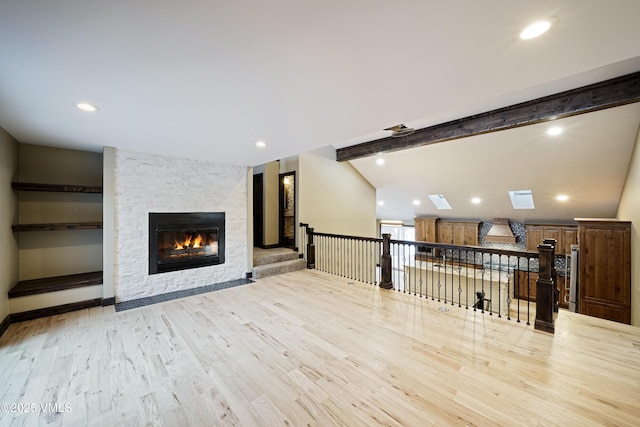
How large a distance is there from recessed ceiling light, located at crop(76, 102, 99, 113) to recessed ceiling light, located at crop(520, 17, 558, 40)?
341 cm

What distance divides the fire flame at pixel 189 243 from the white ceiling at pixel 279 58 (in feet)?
7.17

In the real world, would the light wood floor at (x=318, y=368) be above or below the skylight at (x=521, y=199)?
below

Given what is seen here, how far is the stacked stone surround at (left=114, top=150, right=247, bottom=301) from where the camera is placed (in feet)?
12.7

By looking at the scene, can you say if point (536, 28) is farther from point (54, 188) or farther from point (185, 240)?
point (54, 188)

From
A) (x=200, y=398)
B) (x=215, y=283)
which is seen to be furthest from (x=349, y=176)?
(x=200, y=398)

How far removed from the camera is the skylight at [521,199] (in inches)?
262

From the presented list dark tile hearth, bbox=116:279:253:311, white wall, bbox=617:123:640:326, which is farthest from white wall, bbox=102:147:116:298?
white wall, bbox=617:123:640:326

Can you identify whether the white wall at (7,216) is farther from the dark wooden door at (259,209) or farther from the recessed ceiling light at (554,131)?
the recessed ceiling light at (554,131)

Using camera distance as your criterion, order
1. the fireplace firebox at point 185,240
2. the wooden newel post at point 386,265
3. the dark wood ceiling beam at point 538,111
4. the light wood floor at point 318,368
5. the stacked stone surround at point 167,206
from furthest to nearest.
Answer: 1. the wooden newel post at point 386,265
2. the fireplace firebox at point 185,240
3. the stacked stone surround at point 167,206
4. the dark wood ceiling beam at point 538,111
5. the light wood floor at point 318,368

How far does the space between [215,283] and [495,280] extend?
684 centimetres

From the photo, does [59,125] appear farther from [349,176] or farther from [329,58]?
[349,176]

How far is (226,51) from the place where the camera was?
156 cm

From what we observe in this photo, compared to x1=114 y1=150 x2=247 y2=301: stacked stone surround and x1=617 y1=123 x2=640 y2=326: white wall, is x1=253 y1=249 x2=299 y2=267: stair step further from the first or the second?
x1=617 y1=123 x2=640 y2=326: white wall

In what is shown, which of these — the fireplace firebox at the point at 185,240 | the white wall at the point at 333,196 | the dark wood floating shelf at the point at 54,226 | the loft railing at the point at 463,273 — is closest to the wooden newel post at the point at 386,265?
the loft railing at the point at 463,273
